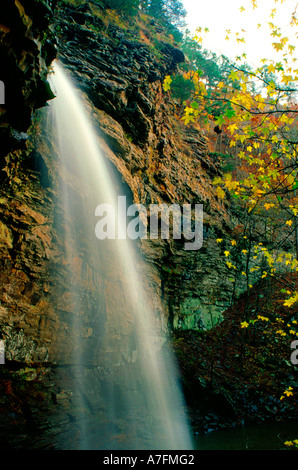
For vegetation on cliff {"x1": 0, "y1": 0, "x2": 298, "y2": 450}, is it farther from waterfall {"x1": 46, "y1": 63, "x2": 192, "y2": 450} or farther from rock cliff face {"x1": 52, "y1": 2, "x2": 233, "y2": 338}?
waterfall {"x1": 46, "y1": 63, "x2": 192, "y2": 450}

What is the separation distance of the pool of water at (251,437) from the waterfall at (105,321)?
0.64 m

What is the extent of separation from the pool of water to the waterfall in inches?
25.1

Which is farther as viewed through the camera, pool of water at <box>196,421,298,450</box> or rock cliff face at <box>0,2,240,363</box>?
rock cliff face at <box>0,2,240,363</box>

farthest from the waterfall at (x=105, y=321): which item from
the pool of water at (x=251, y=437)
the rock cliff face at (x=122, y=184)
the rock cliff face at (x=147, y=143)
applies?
the rock cliff face at (x=147, y=143)

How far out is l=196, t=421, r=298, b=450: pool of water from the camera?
257 inches

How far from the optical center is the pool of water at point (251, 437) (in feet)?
21.4

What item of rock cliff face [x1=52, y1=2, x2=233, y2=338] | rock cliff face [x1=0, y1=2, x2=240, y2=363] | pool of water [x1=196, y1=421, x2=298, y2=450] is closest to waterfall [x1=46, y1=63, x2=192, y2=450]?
rock cliff face [x1=0, y1=2, x2=240, y2=363]

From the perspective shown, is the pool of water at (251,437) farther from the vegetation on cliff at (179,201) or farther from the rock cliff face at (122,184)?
the rock cliff face at (122,184)

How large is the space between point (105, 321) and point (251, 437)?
208 inches

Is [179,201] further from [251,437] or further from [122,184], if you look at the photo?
[251,437]

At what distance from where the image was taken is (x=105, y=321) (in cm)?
867

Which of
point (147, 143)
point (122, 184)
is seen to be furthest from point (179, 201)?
point (122, 184)
